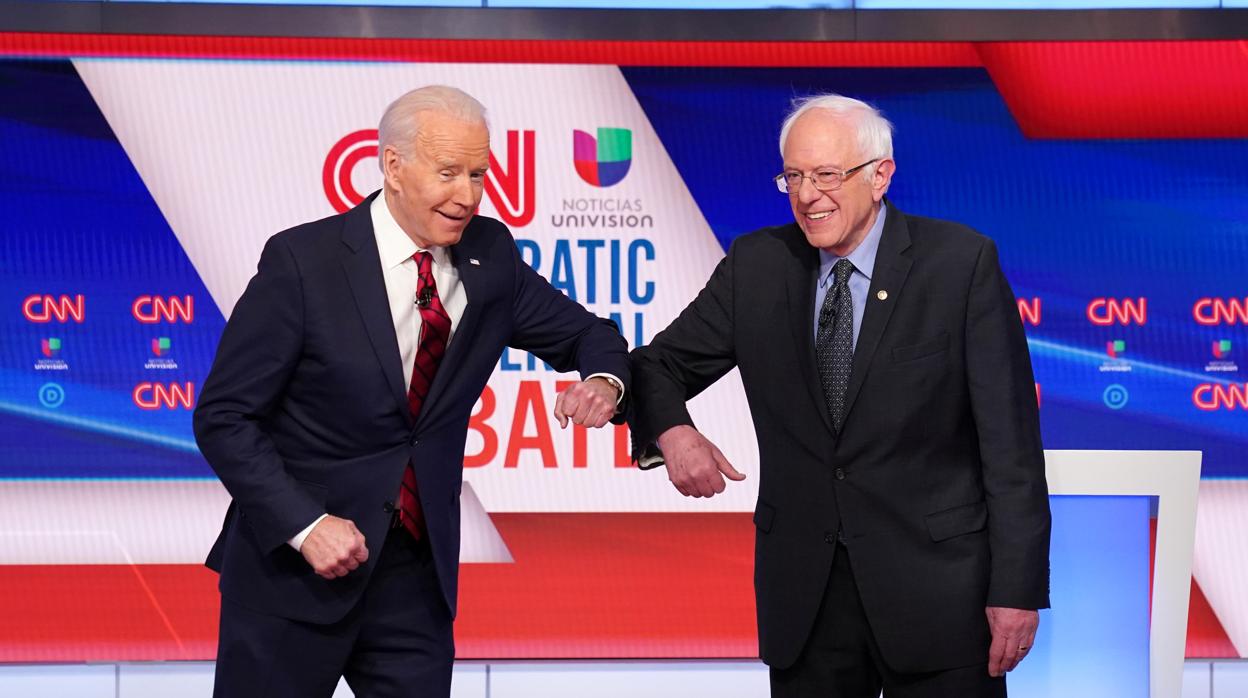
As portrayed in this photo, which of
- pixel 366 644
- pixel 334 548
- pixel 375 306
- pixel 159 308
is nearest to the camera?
pixel 334 548

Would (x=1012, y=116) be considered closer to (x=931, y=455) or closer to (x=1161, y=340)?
(x=1161, y=340)

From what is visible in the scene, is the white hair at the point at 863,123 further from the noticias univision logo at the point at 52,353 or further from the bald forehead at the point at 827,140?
the noticias univision logo at the point at 52,353

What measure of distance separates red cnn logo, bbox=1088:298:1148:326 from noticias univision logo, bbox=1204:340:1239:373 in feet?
0.79

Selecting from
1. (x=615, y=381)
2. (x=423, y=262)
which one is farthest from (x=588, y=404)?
(x=423, y=262)

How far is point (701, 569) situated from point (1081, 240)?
5.18 ft

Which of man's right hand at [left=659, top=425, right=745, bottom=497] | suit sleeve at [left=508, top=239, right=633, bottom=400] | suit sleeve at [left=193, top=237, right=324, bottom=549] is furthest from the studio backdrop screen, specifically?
suit sleeve at [left=193, top=237, right=324, bottom=549]

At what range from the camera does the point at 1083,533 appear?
274 centimetres

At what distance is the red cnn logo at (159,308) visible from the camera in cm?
388

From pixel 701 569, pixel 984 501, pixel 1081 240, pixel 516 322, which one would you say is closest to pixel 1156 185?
pixel 1081 240

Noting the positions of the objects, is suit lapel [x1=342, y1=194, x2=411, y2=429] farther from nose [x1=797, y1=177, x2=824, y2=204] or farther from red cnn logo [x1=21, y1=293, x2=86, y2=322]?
red cnn logo [x1=21, y1=293, x2=86, y2=322]

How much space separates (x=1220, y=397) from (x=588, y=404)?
265cm

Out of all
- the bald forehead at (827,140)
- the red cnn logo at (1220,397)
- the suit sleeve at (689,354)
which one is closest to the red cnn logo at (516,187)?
the suit sleeve at (689,354)

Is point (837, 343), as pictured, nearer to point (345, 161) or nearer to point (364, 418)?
point (364, 418)

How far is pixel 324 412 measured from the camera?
6.74 feet
